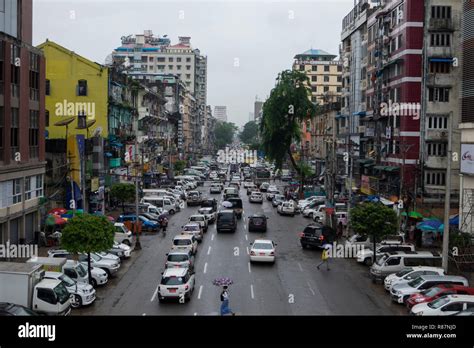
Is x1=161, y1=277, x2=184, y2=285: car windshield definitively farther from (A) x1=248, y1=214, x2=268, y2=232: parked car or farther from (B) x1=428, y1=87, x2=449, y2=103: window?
(B) x1=428, y1=87, x2=449, y2=103: window

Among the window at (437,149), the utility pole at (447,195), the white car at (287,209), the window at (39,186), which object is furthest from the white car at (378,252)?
the white car at (287,209)

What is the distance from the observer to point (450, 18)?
45031 millimetres

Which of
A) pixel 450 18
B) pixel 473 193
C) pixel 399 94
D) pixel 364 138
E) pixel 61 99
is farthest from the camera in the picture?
pixel 364 138

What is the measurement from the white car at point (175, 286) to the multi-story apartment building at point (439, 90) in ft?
90.0

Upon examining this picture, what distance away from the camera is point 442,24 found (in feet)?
147

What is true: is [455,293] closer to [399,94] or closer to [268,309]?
[268,309]

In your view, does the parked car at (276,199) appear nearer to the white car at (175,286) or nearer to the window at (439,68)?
the window at (439,68)

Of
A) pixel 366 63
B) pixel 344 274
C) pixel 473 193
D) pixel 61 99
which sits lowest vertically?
pixel 344 274

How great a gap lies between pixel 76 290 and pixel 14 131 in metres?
15.6

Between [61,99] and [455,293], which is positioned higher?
[61,99]

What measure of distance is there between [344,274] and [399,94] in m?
23.7

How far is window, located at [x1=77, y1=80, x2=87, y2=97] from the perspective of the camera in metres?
53.5

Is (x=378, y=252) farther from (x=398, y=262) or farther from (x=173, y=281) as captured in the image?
(x=173, y=281)
